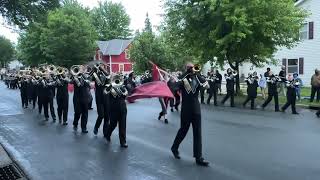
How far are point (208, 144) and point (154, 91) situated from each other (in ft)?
14.5

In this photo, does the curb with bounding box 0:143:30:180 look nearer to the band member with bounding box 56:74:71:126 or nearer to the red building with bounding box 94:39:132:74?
the band member with bounding box 56:74:71:126

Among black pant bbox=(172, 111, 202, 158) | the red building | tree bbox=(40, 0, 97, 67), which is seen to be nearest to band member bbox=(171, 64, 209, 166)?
black pant bbox=(172, 111, 202, 158)

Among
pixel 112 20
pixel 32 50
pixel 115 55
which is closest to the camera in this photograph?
pixel 32 50

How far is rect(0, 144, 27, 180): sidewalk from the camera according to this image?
8.46 meters

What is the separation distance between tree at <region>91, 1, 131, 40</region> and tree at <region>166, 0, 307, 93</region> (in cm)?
7456

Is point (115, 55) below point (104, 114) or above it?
above

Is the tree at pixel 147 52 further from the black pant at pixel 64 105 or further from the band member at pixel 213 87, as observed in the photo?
the black pant at pixel 64 105

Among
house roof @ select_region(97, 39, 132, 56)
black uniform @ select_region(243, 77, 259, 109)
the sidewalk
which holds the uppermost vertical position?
house roof @ select_region(97, 39, 132, 56)

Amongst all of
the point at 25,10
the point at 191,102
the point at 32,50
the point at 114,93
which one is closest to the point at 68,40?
the point at 32,50

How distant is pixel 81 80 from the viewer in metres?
14.2

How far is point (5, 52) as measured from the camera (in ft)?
393

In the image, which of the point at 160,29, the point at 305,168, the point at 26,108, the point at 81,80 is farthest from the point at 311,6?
the point at 305,168

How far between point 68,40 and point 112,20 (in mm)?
40272

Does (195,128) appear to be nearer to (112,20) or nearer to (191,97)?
(191,97)
